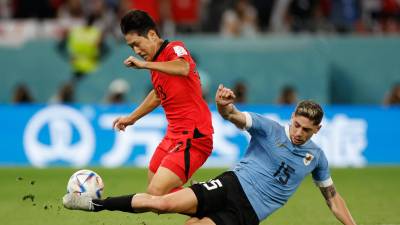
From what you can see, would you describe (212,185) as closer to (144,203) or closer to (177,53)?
(144,203)

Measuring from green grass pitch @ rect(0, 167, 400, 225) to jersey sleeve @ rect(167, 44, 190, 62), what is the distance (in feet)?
6.10

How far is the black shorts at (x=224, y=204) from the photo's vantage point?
313 inches

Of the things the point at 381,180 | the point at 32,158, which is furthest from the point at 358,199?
the point at 32,158

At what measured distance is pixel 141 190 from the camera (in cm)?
1315

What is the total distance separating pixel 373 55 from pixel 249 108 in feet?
12.9

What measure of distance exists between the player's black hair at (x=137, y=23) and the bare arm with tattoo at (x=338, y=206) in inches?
87.9

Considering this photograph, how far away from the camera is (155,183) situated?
8.28 m

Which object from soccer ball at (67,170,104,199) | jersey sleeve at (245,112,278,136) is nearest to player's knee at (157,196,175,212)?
soccer ball at (67,170,104,199)

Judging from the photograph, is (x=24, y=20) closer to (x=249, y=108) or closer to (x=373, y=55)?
(x=249, y=108)

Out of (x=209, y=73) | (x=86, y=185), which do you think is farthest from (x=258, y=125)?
(x=209, y=73)

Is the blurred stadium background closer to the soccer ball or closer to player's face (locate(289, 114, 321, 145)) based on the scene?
the soccer ball

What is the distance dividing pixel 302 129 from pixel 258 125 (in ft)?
1.29

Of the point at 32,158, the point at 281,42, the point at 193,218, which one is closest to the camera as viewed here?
the point at 193,218

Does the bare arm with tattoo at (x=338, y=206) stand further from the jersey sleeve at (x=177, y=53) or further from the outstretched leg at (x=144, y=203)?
the jersey sleeve at (x=177, y=53)
